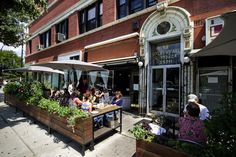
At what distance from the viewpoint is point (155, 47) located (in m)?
9.54

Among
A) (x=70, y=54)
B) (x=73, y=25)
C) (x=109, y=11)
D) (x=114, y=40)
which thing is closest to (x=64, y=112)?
(x=114, y=40)

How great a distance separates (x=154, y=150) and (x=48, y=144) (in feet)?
11.6

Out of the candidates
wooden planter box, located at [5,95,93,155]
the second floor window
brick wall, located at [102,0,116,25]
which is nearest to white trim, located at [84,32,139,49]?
brick wall, located at [102,0,116,25]

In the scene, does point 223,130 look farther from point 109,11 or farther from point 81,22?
point 81,22

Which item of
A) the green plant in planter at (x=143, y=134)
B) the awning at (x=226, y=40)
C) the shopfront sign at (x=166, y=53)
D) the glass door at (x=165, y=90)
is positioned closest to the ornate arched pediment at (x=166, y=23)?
the shopfront sign at (x=166, y=53)

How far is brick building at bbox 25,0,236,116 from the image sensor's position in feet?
23.8

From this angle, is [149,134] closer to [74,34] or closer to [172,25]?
[172,25]

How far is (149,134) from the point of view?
383cm

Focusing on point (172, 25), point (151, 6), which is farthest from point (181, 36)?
point (151, 6)

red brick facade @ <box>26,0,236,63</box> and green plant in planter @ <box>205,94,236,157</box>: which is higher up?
red brick facade @ <box>26,0,236,63</box>

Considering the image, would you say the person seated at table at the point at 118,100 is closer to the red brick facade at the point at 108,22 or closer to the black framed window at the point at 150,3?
the red brick facade at the point at 108,22

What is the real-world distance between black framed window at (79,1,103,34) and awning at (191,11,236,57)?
401 inches

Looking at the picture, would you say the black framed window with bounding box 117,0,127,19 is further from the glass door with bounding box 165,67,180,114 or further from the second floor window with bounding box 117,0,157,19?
the glass door with bounding box 165,67,180,114

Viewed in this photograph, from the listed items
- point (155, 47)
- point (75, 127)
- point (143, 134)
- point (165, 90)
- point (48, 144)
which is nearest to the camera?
point (143, 134)
